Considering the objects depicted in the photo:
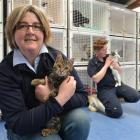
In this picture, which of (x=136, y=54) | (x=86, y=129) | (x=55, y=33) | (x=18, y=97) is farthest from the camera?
(x=136, y=54)

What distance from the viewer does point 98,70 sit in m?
2.55

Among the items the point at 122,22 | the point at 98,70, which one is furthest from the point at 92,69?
the point at 122,22

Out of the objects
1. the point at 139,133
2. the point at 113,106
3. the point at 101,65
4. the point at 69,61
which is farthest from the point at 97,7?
the point at 69,61

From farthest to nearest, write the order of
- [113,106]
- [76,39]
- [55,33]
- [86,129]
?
[76,39]
[55,33]
[113,106]
[86,129]

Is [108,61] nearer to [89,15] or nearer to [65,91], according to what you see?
[89,15]

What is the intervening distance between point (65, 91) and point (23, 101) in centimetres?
17

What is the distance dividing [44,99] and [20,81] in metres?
0.12

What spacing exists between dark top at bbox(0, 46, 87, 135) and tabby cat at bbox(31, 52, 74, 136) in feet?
0.14

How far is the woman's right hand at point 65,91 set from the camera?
1037 mm

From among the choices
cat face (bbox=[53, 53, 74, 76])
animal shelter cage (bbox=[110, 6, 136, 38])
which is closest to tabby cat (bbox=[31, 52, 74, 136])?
cat face (bbox=[53, 53, 74, 76])

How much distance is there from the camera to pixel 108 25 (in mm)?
3135

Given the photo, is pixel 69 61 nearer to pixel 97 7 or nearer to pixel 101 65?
pixel 101 65

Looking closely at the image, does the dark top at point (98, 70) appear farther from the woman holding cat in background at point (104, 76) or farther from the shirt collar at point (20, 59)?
the shirt collar at point (20, 59)

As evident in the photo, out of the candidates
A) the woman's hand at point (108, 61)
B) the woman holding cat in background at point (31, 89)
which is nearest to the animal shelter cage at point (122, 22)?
the woman's hand at point (108, 61)
